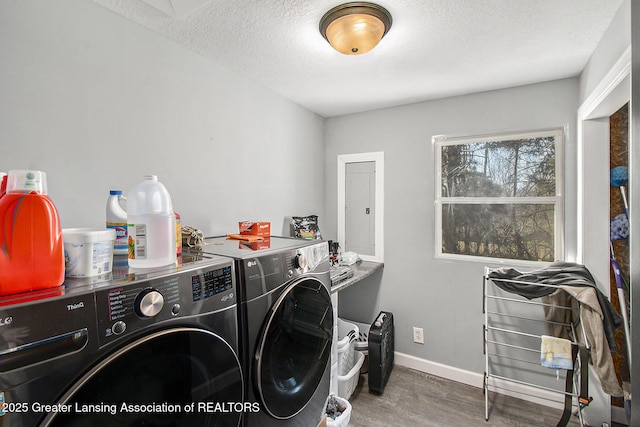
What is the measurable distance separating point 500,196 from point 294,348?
197 centimetres

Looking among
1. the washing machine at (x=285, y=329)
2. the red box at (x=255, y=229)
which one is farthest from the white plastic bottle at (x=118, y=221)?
the red box at (x=255, y=229)

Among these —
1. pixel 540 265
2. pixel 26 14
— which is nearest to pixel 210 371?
pixel 26 14

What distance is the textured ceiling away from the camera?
130 centimetres

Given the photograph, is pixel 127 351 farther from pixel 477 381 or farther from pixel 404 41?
pixel 477 381

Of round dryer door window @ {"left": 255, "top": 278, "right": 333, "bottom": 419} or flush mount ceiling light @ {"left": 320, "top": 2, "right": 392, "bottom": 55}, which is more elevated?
flush mount ceiling light @ {"left": 320, "top": 2, "right": 392, "bottom": 55}

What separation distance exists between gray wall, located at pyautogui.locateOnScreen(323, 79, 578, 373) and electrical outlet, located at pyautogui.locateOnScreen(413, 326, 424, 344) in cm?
4

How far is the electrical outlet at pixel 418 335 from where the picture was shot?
252 cm

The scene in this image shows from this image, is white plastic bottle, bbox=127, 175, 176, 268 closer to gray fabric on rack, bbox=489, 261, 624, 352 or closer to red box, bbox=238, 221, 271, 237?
red box, bbox=238, 221, 271, 237

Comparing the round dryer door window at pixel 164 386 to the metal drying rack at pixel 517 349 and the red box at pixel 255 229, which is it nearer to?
the red box at pixel 255 229

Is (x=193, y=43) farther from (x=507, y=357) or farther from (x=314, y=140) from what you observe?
(x=507, y=357)

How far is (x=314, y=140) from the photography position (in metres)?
2.81

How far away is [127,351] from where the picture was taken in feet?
2.22

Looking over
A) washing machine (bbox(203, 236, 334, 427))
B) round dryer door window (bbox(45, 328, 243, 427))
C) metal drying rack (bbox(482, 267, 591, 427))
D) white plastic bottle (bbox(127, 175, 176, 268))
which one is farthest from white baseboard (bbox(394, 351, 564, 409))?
white plastic bottle (bbox(127, 175, 176, 268))

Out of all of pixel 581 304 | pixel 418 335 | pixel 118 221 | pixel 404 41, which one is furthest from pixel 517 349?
pixel 118 221
